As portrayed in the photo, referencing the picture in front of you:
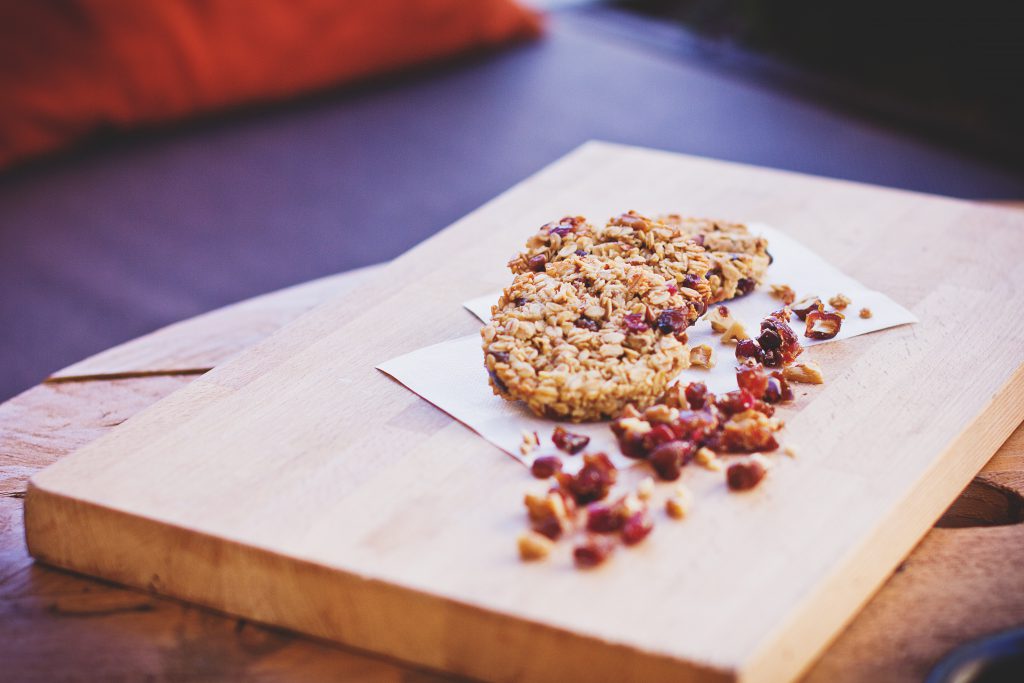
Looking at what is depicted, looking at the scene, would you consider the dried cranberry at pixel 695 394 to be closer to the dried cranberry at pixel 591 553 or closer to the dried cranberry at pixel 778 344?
the dried cranberry at pixel 778 344

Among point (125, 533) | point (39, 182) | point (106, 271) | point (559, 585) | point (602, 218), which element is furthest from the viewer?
point (39, 182)

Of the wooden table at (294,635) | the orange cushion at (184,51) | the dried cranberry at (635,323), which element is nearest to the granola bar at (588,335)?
→ the dried cranberry at (635,323)

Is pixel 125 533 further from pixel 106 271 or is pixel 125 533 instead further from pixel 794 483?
pixel 106 271

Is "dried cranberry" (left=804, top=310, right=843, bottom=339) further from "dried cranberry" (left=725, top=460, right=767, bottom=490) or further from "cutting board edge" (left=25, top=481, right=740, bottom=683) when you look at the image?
"cutting board edge" (left=25, top=481, right=740, bottom=683)

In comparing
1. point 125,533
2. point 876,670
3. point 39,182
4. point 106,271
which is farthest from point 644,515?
point 39,182

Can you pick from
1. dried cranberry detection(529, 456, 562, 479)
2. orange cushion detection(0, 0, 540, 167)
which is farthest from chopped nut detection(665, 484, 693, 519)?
orange cushion detection(0, 0, 540, 167)

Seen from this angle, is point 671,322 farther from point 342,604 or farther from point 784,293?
point 342,604
